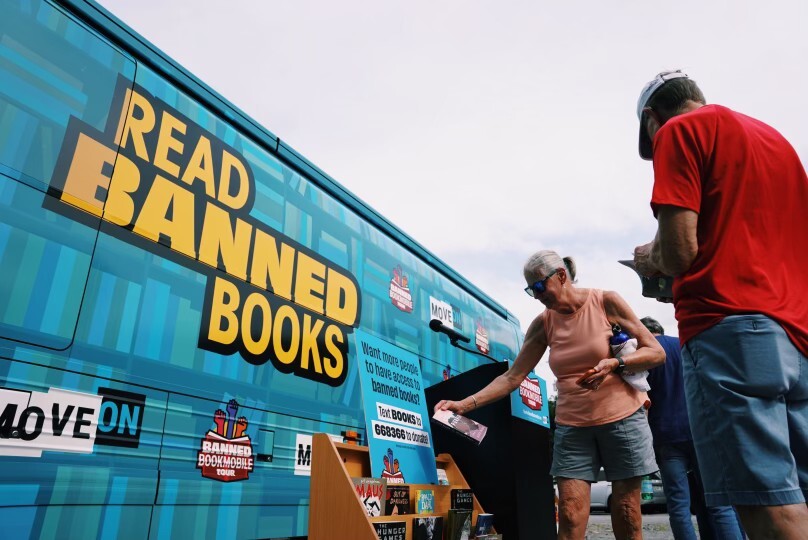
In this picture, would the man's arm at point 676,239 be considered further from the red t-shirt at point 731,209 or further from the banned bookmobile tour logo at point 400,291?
the banned bookmobile tour logo at point 400,291

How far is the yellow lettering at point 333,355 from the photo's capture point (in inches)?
123

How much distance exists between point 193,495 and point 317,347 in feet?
3.28

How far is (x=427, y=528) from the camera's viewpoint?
2498 mm

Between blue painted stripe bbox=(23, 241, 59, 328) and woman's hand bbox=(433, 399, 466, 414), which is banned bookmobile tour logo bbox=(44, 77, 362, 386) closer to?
blue painted stripe bbox=(23, 241, 59, 328)

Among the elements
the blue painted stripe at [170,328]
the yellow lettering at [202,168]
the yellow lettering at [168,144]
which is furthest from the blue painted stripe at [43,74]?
the blue painted stripe at [170,328]

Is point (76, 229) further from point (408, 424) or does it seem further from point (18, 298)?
point (408, 424)

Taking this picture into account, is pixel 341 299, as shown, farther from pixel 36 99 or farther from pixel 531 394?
pixel 36 99

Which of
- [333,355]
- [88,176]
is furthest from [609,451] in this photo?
[88,176]

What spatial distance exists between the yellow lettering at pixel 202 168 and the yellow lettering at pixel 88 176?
0.38m

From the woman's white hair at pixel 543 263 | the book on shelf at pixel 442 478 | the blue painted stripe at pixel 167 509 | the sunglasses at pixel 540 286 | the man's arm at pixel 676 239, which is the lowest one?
the blue painted stripe at pixel 167 509

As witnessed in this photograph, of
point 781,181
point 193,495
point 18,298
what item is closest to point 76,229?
point 18,298

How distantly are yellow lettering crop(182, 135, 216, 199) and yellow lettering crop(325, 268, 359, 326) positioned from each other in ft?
2.91

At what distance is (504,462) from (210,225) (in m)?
2.00

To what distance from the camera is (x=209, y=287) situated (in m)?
2.51
